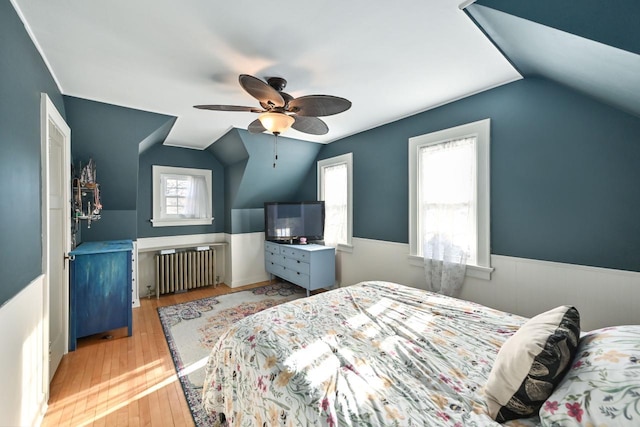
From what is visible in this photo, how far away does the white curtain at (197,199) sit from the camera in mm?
4566

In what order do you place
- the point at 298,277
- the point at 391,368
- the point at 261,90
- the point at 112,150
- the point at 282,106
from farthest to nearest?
the point at 298,277, the point at 112,150, the point at 282,106, the point at 261,90, the point at 391,368

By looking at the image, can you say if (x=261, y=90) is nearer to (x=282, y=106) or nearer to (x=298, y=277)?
(x=282, y=106)

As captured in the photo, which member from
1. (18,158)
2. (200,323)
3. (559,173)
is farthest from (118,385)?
(559,173)

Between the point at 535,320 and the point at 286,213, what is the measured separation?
11.8 ft

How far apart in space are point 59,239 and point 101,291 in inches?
26.5

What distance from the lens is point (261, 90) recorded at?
1.77 meters

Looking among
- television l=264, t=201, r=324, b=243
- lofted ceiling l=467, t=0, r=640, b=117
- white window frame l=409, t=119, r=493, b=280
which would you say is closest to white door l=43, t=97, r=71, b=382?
television l=264, t=201, r=324, b=243

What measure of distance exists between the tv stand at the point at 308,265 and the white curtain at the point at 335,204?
0.27 m

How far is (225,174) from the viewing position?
4906 millimetres

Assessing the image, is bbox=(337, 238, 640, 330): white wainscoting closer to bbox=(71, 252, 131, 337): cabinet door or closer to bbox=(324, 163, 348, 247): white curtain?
bbox=(324, 163, 348, 247): white curtain

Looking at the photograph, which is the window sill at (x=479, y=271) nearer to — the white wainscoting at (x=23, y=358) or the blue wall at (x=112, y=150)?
the white wainscoting at (x=23, y=358)

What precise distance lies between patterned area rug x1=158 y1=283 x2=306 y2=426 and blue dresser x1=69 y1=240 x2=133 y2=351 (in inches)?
21.6

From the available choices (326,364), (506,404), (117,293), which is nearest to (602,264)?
(506,404)

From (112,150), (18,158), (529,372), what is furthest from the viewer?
(112,150)
